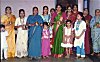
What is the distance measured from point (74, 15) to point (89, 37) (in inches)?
29.7

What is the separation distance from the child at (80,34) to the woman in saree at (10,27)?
164 centimetres

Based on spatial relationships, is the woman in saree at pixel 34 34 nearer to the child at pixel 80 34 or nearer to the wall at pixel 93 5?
the child at pixel 80 34

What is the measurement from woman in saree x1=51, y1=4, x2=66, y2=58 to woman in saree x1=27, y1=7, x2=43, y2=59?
490mm

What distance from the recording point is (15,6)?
9.45m

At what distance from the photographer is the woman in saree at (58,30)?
7.43m

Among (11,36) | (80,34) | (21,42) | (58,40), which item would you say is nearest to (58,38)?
(58,40)

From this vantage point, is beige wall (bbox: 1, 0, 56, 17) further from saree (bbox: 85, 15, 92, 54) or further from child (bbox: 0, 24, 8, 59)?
child (bbox: 0, 24, 8, 59)

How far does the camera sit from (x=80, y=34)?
7.24 metres

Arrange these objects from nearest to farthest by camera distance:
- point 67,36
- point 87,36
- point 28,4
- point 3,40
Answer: point 3,40 < point 67,36 < point 87,36 < point 28,4

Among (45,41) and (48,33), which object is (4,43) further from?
(48,33)

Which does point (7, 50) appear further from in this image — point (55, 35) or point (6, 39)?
point (55, 35)

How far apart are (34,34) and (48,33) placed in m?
0.45

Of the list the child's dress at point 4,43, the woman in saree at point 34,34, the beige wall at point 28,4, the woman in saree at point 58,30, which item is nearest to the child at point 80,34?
the woman in saree at point 58,30

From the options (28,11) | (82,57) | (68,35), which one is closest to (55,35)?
(68,35)
